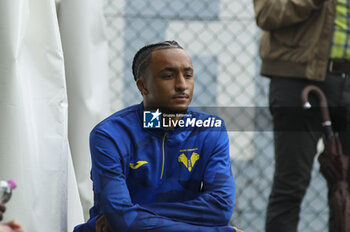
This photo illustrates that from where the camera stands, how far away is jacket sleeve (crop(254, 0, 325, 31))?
2.89 meters

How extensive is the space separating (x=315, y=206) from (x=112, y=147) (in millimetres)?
2650

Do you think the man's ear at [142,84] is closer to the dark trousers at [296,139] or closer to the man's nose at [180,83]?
the man's nose at [180,83]

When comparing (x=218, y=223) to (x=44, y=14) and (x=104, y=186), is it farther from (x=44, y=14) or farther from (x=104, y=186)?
(x=44, y=14)

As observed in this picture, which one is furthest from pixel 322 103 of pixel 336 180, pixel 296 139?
pixel 336 180

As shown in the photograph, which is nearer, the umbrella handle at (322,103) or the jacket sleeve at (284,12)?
the umbrella handle at (322,103)

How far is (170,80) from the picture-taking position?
2090mm

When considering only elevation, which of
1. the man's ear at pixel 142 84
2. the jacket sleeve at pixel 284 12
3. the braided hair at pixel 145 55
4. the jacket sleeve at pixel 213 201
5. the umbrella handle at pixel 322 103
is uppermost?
the jacket sleeve at pixel 284 12

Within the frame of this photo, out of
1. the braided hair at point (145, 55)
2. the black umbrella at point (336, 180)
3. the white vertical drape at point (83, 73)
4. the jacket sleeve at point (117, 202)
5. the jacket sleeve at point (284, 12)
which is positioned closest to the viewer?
the jacket sleeve at point (117, 202)

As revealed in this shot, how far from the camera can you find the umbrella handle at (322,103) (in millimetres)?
2748

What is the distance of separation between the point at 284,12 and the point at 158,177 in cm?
117

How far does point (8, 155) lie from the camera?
2.24 metres

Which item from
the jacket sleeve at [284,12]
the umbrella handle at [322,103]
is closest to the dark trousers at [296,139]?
the umbrella handle at [322,103]

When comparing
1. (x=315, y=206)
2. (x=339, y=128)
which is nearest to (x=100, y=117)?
(x=339, y=128)

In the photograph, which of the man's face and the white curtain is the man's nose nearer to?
the man's face
